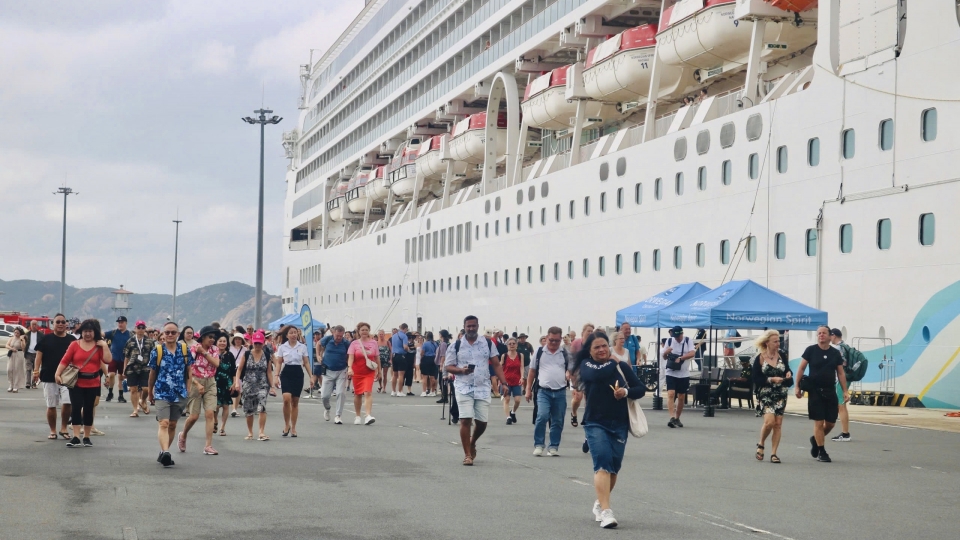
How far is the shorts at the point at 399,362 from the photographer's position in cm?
2973

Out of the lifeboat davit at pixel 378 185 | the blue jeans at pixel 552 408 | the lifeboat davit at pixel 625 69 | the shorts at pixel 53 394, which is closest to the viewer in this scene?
the blue jeans at pixel 552 408

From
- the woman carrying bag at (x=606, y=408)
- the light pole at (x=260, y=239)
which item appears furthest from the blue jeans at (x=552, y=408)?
the light pole at (x=260, y=239)

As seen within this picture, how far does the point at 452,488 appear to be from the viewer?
427 inches

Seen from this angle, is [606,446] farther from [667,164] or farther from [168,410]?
[667,164]

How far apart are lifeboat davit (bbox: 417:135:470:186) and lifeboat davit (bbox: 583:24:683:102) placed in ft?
48.6

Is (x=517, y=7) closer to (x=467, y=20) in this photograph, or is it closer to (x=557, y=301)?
(x=467, y=20)

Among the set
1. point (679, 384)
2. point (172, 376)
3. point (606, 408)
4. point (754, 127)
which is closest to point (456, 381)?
point (172, 376)

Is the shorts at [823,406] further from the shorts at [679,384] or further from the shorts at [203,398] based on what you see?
the shorts at [203,398]

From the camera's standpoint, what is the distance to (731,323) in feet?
71.3

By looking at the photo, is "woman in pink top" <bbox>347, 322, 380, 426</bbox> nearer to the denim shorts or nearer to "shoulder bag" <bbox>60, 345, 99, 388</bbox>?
"shoulder bag" <bbox>60, 345, 99, 388</bbox>

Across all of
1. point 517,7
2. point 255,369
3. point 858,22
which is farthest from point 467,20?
point 255,369

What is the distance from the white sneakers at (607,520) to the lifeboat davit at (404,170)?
46.4 metres

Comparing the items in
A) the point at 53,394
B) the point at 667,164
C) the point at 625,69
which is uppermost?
the point at 625,69

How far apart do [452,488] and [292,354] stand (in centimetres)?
698
